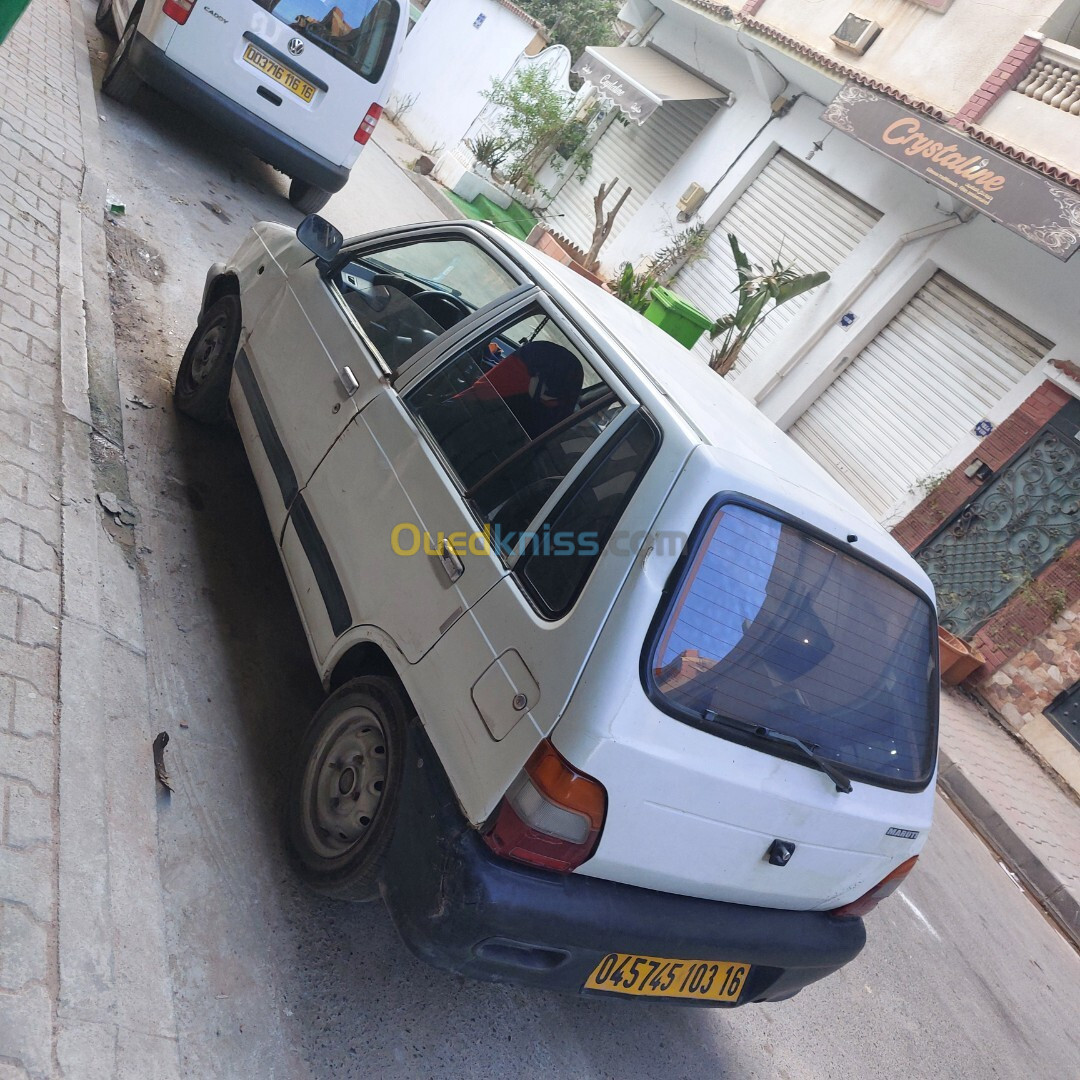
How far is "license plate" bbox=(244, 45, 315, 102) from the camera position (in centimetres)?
757

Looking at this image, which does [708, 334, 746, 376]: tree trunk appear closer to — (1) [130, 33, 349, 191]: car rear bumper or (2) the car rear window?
(1) [130, 33, 349, 191]: car rear bumper

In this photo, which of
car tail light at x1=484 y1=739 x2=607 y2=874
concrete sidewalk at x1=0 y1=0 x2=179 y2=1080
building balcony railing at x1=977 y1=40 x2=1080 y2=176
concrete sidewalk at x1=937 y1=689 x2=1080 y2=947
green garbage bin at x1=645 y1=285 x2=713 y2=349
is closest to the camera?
concrete sidewalk at x1=0 y1=0 x2=179 y2=1080

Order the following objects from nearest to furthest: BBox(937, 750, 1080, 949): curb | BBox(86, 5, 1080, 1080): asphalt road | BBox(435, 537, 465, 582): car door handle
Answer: BBox(86, 5, 1080, 1080): asphalt road
BBox(435, 537, 465, 582): car door handle
BBox(937, 750, 1080, 949): curb

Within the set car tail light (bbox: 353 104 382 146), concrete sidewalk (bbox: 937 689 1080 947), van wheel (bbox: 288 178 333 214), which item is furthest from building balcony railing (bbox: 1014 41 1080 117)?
van wheel (bbox: 288 178 333 214)

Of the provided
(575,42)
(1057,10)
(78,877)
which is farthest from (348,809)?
(575,42)

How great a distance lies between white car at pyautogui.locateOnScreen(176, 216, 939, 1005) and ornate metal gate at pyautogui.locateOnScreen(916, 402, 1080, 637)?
642 cm

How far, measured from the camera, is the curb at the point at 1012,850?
6203mm

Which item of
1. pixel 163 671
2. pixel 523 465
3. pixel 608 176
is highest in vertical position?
pixel 608 176

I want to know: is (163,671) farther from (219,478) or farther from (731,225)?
(731,225)

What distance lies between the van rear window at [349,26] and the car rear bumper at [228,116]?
794 millimetres

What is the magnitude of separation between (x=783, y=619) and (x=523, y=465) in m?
0.88

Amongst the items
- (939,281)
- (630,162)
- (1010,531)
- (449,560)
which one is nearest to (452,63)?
(630,162)

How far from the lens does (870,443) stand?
34.9 feet

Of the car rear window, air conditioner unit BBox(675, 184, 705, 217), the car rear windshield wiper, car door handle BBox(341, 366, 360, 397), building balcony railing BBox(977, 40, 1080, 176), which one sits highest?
building balcony railing BBox(977, 40, 1080, 176)
